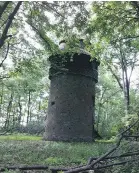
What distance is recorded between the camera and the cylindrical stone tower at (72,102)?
70.4ft

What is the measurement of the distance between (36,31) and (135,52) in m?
16.5

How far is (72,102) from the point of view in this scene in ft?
71.7

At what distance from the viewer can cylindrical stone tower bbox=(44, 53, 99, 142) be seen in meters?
21.5

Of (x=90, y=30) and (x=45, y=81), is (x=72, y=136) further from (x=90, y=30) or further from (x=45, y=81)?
(x=45, y=81)

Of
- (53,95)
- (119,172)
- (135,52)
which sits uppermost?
(135,52)

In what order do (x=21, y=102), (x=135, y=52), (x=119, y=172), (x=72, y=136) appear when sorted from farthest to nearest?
1. (x=21, y=102)
2. (x=135, y=52)
3. (x=72, y=136)
4. (x=119, y=172)

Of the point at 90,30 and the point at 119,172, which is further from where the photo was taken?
the point at 90,30

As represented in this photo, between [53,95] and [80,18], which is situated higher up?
[80,18]

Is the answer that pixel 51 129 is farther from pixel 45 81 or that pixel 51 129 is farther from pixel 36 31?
pixel 45 81

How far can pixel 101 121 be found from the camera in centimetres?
5447

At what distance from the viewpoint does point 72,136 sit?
Answer: 21.2 metres

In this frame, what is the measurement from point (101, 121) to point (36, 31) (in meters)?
40.9

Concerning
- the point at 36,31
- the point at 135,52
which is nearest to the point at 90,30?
the point at 36,31

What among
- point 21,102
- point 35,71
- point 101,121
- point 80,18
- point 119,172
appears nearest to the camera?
point 119,172
